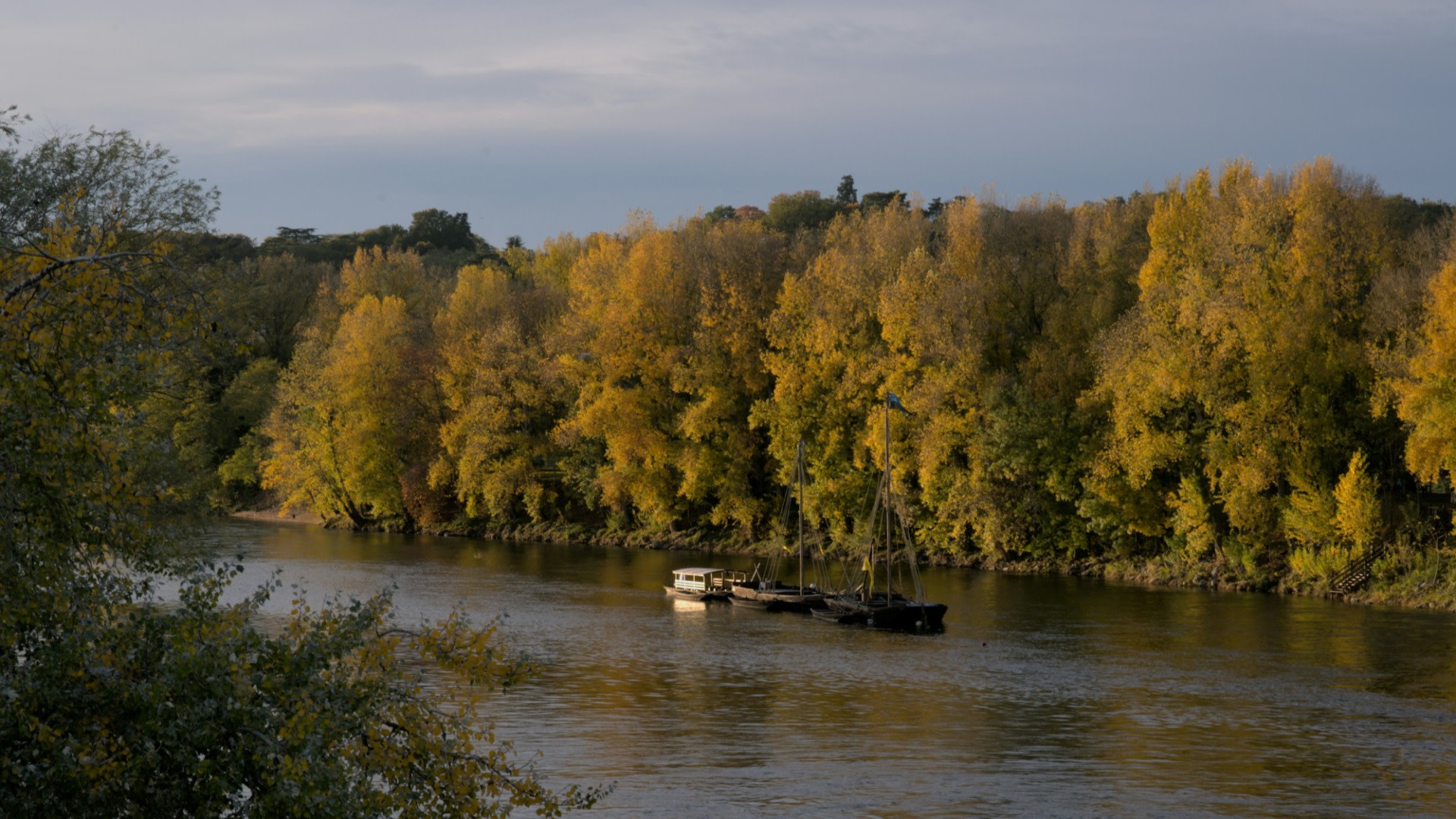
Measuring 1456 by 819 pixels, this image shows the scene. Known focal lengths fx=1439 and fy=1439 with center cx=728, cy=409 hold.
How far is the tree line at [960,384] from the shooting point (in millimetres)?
52156

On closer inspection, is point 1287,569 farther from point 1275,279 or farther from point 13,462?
point 13,462

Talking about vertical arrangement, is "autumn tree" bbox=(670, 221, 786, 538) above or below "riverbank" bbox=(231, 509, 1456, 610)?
above

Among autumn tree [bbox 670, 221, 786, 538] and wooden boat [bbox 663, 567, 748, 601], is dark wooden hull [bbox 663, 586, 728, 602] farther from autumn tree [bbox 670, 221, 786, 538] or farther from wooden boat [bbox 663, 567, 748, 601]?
autumn tree [bbox 670, 221, 786, 538]

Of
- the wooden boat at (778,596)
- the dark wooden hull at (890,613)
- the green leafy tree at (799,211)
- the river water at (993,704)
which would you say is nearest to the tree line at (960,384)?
the river water at (993,704)

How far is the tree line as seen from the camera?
171 feet

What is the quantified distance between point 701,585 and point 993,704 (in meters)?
21.4

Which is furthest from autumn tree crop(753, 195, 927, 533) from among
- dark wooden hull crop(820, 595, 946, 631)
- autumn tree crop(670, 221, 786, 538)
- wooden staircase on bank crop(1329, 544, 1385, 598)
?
wooden staircase on bank crop(1329, 544, 1385, 598)

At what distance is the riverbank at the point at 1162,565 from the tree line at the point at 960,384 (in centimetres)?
38

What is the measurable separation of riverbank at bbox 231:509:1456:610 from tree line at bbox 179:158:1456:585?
1.26ft

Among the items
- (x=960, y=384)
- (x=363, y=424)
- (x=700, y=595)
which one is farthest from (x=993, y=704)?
(x=363, y=424)

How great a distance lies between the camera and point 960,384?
62.2 m

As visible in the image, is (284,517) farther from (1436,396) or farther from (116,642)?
(116,642)

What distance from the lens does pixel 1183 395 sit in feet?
180

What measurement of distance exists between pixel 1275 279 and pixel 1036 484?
13.4m
